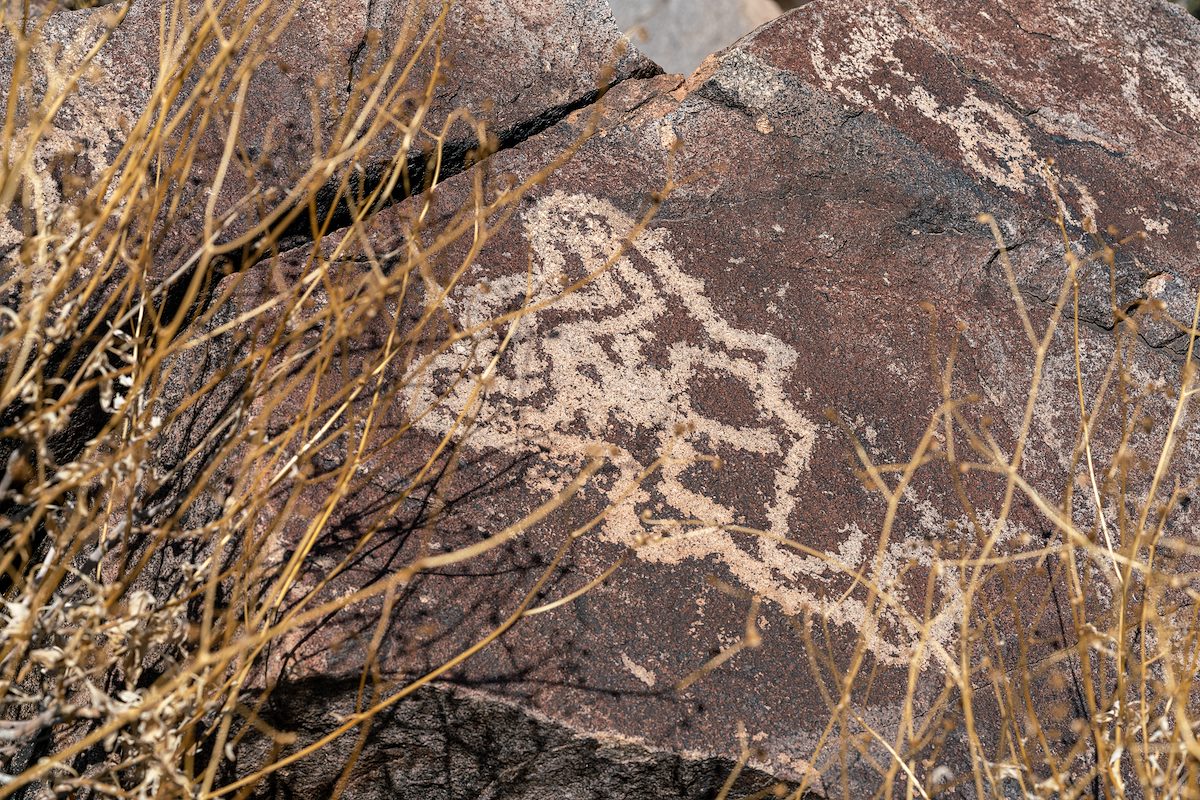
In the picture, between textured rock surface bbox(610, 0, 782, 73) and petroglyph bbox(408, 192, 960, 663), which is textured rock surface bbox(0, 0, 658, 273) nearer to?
petroglyph bbox(408, 192, 960, 663)

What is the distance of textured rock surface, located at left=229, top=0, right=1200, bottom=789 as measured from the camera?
1590 millimetres

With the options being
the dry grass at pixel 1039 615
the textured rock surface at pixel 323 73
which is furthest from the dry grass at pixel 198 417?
the dry grass at pixel 1039 615

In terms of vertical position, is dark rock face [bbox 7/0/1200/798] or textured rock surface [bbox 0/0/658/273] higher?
textured rock surface [bbox 0/0/658/273]

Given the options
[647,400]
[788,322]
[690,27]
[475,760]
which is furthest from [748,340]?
[690,27]

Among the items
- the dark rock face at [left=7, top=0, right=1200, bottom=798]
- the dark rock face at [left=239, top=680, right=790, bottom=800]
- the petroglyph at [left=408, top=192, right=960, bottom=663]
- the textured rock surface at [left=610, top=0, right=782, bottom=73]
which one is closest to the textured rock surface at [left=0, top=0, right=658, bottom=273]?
the dark rock face at [left=7, top=0, right=1200, bottom=798]

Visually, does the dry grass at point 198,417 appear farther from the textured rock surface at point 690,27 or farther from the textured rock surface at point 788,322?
the textured rock surface at point 690,27

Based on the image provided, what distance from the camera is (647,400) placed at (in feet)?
5.92

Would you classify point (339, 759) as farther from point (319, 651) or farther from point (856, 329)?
point (856, 329)

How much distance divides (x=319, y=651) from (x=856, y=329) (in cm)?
101

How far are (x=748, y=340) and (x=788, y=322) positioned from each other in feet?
0.28

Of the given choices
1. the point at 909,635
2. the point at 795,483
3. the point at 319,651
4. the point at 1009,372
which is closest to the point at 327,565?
the point at 319,651

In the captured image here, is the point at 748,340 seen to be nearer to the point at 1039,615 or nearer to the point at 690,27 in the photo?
the point at 1039,615

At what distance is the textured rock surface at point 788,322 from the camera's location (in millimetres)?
1590

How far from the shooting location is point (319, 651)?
1482 millimetres
